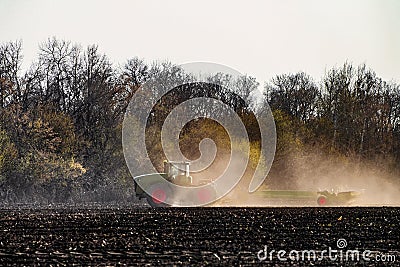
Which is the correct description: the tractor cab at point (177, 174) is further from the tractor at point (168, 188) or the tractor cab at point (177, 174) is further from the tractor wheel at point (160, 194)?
the tractor wheel at point (160, 194)

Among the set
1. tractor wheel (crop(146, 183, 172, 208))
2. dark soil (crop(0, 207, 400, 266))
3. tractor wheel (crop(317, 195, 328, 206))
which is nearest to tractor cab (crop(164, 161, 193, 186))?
tractor wheel (crop(146, 183, 172, 208))

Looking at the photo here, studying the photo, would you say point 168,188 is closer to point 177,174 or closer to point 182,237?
point 177,174

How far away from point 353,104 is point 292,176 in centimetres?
794

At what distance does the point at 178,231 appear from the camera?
27.7 meters

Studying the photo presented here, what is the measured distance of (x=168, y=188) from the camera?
44.0 meters

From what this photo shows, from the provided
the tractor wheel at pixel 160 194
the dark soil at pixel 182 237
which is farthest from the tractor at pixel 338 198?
the dark soil at pixel 182 237

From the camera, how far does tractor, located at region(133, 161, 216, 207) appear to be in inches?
1717

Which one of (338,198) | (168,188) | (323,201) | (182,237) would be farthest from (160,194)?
(182,237)

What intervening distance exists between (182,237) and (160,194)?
18.3 metres

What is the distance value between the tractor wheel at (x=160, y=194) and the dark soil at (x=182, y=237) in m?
6.26

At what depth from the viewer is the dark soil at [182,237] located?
20484mm

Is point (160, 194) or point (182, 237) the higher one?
point (160, 194)

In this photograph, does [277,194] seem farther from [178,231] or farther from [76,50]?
[178,231]

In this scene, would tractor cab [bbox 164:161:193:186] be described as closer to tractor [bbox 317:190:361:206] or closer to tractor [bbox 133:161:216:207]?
tractor [bbox 133:161:216:207]
